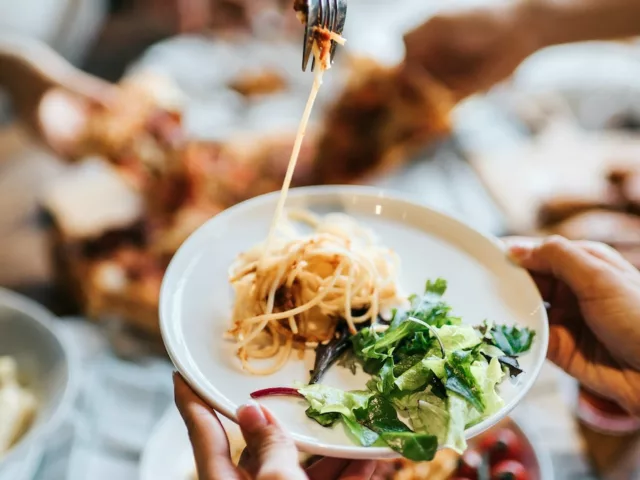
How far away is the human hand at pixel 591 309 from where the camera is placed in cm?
141

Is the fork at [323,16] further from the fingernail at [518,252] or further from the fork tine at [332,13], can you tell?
the fingernail at [518,252]

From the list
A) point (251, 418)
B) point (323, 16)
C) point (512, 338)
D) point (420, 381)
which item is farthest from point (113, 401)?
point (323, 16)

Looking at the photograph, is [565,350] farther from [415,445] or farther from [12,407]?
[12,407]

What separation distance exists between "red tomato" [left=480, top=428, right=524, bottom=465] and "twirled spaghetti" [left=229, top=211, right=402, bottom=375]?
549mm

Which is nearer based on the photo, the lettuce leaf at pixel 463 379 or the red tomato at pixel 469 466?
the lettuce leaf at pixel 463 379

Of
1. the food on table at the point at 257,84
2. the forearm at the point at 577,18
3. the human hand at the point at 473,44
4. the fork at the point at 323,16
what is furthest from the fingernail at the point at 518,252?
the food on table at the point at 257,84

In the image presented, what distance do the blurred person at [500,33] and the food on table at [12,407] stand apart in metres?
1.87

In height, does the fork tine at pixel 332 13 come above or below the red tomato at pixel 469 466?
above

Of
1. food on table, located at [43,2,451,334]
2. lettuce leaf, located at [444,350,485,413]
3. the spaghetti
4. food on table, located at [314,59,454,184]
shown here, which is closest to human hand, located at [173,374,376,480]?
the spaghetti

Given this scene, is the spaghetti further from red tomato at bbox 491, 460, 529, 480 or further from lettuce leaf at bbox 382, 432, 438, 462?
red tomato at bbox 491, 460, 529, 480

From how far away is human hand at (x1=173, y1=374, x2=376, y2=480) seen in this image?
986 mm

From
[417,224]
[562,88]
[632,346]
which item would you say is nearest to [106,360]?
[417,224]

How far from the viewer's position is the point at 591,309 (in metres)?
1.46

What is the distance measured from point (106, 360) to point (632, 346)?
1530mm
